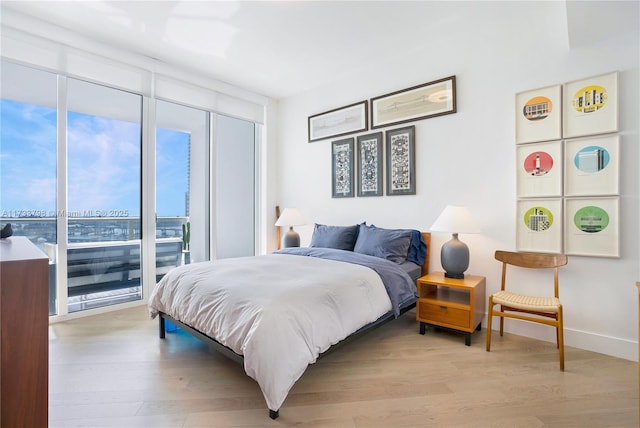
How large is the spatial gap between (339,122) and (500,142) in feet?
6.31

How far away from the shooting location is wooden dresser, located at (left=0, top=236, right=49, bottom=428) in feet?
2.95

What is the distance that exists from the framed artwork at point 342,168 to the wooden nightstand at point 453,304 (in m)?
1.58

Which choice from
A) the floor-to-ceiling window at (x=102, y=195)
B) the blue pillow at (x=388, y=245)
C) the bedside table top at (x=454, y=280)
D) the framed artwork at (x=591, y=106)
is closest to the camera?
the framed artwork at (x=591, y=106)

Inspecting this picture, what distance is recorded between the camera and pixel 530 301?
7.30 feet

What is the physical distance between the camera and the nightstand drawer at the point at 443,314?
2.41 metres

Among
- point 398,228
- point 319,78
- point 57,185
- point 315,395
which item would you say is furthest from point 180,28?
point 315,395

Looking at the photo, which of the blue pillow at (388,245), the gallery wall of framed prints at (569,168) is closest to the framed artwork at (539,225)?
the gallery wall of framed prints at (569,168)

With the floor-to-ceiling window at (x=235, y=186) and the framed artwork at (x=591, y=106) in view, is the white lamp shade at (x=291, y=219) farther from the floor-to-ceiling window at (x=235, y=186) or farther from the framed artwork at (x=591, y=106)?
the framed artwork at (x=591, y=106)

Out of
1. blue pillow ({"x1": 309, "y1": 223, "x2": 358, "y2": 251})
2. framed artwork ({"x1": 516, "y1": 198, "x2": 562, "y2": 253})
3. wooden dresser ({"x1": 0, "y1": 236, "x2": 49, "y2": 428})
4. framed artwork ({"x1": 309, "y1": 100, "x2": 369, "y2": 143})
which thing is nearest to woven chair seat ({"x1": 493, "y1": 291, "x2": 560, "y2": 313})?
framed artwork ({"x1": 516, "y1": 198, "x2": 562, "y2": 253})

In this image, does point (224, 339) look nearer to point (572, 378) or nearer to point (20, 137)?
point (572, 378)

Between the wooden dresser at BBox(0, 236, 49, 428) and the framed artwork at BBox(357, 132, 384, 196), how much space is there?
309cm

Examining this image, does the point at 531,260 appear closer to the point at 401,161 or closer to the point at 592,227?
the point at 592,227

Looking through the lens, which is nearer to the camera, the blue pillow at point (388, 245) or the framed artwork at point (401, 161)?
the blue pillow at point (388, 245)

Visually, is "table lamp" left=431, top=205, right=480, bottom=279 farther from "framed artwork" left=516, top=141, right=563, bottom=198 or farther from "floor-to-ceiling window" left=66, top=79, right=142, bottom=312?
"floor-to-ceiling window" left=66, top=79, right=142, bottom=312
